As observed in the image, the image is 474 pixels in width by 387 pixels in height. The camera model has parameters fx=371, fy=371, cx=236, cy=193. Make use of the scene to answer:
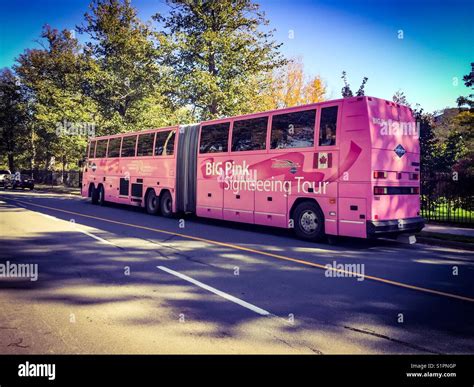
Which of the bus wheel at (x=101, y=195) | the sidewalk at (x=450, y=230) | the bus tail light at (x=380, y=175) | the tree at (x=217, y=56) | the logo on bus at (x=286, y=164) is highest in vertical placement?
the tree at (x=217, y=56)

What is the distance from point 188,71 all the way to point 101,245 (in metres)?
19.1

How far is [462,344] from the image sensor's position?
378 centimetres

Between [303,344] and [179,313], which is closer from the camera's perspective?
[303,344]

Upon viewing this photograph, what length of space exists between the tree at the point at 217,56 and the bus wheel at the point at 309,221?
15.2 m

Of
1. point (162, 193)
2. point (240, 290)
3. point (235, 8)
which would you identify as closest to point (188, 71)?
point (235, 8)

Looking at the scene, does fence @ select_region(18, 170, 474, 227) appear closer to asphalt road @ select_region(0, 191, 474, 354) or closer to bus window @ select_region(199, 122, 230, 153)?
asphalt road @ select_region(0, 191, 474, 354)

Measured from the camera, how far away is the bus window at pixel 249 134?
1166 cm

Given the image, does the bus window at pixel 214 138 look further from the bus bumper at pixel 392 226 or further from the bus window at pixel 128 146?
the bus bumper at pixel 392 226

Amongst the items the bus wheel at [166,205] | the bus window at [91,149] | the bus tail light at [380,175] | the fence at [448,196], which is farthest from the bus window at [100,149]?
the fence at [448,196]

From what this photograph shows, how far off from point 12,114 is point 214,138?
47.9 metres

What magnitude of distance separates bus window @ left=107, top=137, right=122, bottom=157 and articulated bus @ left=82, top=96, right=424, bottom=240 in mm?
5834

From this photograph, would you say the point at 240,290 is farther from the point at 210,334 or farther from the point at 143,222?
the point at 143,222

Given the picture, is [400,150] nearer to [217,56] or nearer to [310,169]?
[310,169]

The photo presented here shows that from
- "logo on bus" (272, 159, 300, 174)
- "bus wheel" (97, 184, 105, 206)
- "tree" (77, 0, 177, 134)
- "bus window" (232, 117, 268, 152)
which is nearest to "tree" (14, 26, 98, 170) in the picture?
"tree" (77, 0, 177, 134)
